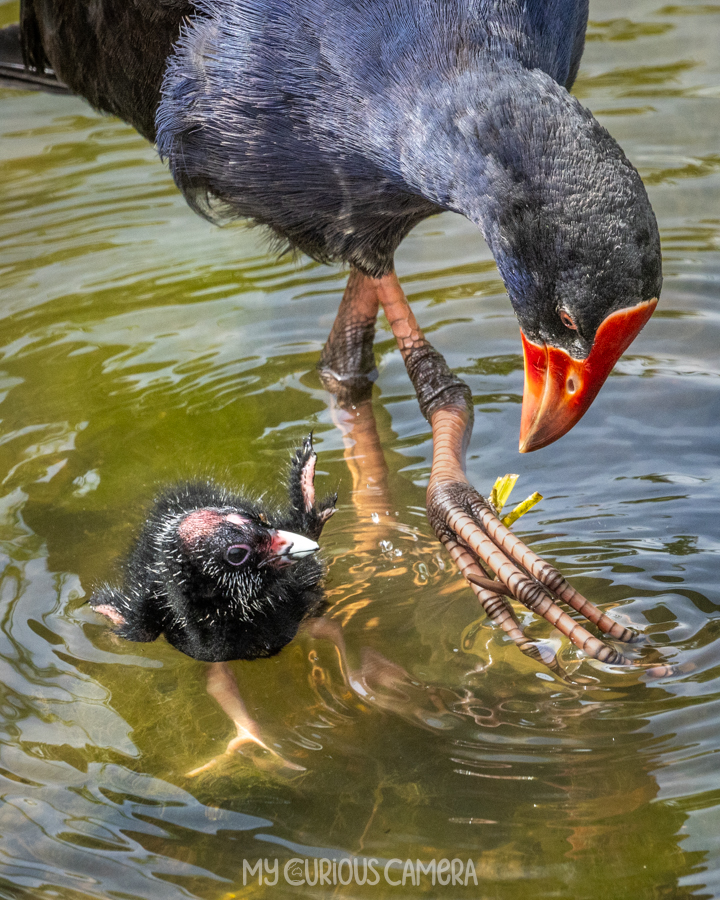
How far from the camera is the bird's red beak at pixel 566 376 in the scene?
227 cm

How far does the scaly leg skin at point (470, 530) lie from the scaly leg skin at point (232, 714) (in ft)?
2.21

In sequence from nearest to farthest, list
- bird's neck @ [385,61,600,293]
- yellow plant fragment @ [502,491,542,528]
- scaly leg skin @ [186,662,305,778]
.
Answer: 1. bird's neck @ [385,61,600,293]
2. scaly leg skin @ [186,662,305,778]
3. yellow plant fragment @ [502,491,542,528]

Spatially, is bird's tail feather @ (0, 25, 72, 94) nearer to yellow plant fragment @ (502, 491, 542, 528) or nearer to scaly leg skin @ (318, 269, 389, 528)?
scaly leg skin @ (318, 269, 389, 528)

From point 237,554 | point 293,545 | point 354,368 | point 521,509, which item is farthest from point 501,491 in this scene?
point 354,368

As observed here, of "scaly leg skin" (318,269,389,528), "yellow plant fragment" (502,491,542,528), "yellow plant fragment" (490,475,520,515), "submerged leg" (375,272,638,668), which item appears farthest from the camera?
"scaly leg skin" (318,269,389,528)

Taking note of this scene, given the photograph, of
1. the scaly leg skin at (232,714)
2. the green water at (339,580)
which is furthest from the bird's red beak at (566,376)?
the scaly leg skin at (232,714)

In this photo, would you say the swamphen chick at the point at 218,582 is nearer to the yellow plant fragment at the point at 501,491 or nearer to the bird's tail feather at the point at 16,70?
the yellow plant fragment at the point at 501,491

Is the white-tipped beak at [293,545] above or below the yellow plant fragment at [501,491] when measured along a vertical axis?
above

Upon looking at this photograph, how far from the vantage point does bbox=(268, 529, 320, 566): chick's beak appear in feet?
8.96

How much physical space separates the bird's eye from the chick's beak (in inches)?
2.7

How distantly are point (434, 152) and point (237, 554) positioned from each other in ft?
3.49

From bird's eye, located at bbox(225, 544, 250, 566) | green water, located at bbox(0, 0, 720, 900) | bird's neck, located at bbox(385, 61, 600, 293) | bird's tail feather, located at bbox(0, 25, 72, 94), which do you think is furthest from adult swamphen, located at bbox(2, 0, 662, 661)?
bird's eye, located at bbox(225, 544, 250, 566)

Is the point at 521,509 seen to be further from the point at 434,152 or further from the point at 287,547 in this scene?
the point at 434,152

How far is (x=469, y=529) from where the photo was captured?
3.10m
